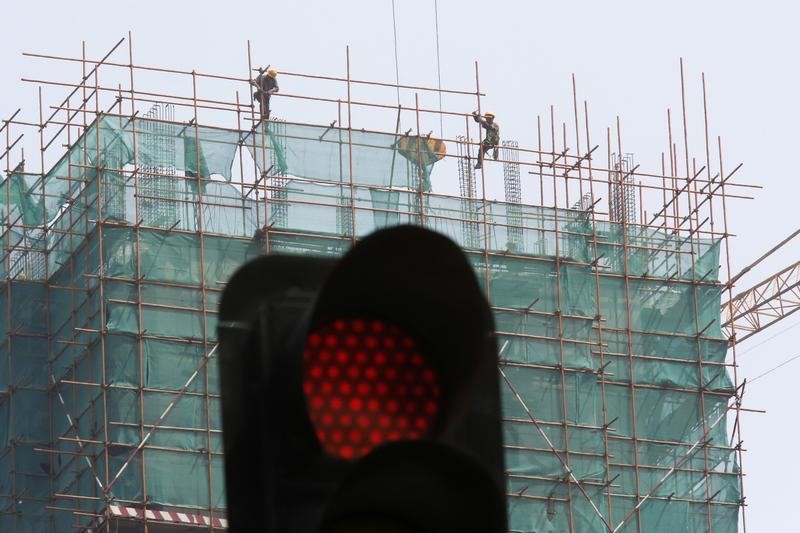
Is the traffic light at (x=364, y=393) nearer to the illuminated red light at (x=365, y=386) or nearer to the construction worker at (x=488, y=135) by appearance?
the illuminated red light at (x=365, y=386)

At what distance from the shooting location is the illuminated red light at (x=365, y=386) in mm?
3188

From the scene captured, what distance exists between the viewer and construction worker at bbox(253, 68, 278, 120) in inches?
1088

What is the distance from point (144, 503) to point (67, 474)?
1.64 metres

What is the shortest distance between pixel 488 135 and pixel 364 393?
25754mm

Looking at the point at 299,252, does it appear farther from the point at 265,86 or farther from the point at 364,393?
the point at 364,393

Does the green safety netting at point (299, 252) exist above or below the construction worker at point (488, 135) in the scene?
below

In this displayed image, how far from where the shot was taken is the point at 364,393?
326cm

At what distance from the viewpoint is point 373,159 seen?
1087 inches

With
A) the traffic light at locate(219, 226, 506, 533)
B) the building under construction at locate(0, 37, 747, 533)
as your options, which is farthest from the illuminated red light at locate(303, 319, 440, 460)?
the building under construction at locate(0, 37, 747, 533)

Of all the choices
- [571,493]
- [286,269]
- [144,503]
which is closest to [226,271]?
[144,503]

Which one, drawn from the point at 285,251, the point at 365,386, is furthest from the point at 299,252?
the point at 365,386

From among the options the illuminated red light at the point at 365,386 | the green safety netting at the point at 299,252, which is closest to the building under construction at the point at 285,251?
the green safety netting at the point at 299,252

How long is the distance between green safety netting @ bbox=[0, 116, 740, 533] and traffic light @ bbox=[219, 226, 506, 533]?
21608 millimetres

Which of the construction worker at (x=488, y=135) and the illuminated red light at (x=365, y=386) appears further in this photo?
the construction worker at (x=488, y=135)
